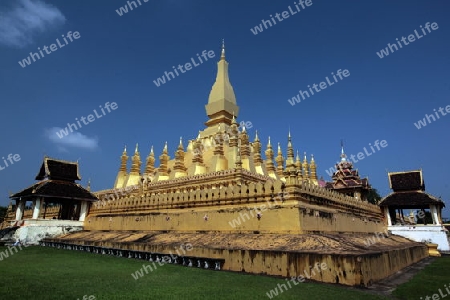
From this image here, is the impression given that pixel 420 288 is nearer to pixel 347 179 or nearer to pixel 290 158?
pixel 290 158

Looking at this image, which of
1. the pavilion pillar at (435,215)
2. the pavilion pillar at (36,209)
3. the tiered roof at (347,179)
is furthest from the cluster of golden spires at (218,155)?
the pavilion pillar at (435,215)

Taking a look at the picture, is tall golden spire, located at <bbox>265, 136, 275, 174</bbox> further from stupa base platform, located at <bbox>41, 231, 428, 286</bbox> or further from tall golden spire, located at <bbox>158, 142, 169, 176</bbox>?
stupa base platform, located at <bbox>41, 231, 428, 286</bbox>

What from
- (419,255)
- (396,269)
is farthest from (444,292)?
(419,255)

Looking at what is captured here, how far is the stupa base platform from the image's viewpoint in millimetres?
6488

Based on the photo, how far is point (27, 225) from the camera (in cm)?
1836

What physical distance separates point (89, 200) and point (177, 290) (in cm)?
1800

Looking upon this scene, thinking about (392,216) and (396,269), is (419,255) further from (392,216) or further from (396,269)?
(392,216)

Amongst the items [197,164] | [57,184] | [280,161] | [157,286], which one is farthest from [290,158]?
[57,184]

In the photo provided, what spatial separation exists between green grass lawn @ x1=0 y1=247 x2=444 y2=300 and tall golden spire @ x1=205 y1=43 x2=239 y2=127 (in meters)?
22.9

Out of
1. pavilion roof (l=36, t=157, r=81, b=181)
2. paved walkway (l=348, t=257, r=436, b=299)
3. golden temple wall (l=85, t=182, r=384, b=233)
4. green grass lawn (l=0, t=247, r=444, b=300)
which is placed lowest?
paved walkway (l=348, t=257, r=436, b=299)

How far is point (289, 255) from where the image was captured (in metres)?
7.32

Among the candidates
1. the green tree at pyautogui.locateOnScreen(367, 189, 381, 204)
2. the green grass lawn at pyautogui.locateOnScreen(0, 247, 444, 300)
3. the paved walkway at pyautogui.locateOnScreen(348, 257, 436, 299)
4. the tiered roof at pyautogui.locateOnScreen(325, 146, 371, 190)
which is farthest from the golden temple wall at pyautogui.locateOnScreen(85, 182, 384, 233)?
the green tree at pyautogui.locateOnScreen(367, 189, 381, 204)

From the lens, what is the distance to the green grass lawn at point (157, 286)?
5.26 meters

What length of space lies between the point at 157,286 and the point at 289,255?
3317mm
